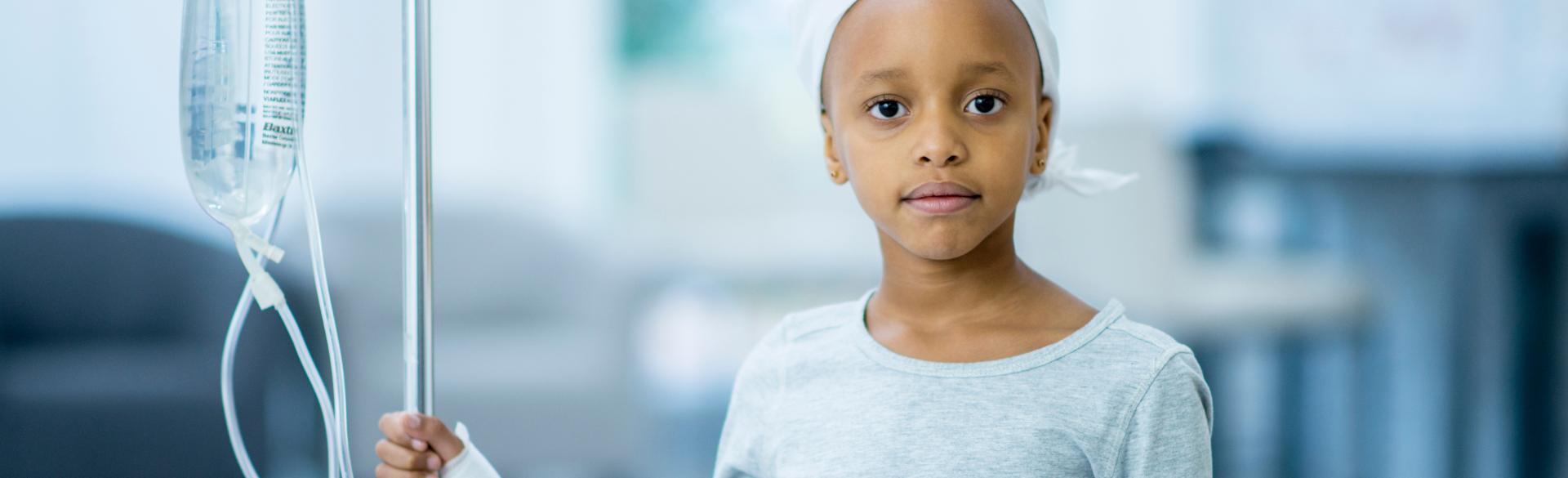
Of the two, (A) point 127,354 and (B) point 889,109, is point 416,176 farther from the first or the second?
(A) point 127,354

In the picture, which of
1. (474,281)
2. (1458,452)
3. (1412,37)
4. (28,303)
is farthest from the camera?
(1412,37)

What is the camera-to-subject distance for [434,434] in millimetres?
681

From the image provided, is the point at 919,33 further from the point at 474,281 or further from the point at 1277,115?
the point at 1277,115

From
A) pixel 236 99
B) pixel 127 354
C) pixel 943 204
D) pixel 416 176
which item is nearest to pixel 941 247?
pixel 943 204

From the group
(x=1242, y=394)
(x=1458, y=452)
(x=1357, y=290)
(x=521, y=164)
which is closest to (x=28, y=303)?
(x=521, y=164)

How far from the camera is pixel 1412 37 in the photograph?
8.46 feet

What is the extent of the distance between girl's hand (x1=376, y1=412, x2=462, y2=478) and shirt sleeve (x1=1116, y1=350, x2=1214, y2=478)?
413mm

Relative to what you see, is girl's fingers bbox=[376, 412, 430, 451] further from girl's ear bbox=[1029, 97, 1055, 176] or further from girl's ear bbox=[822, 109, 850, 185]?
girl's ear bbox=[1029, 97, 1055, 176]

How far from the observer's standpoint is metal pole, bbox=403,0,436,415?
66cm

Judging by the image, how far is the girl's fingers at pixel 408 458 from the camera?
2.23 ft

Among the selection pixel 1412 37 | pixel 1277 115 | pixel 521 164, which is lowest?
pixel 521 164

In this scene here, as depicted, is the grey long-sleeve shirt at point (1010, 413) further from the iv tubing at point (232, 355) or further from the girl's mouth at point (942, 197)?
the iv tubing at point (232, 355)

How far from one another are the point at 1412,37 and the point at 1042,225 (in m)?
1.17

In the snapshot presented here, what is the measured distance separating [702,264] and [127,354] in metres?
1.13
